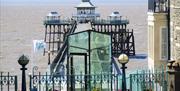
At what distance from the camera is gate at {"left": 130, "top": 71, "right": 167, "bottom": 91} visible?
20775mm

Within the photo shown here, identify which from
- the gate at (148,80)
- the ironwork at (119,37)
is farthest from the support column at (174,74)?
the ironwork at (119,37)

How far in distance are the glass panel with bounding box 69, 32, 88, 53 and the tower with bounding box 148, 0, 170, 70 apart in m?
6.25

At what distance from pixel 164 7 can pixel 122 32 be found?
41064 millimetres

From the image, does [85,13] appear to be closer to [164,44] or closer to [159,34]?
[159,34]

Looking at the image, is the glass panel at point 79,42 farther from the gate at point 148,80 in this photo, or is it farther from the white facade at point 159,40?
the white facade at point 159,40

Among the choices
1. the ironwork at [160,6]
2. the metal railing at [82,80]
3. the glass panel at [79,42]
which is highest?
the ironwork at [160,6]

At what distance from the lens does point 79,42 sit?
21781 mm

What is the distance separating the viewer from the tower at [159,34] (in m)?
27.9

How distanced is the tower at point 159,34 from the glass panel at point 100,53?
5319 mm

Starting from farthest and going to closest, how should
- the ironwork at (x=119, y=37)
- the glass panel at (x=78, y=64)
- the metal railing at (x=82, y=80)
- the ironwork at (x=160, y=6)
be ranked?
the ironwork at (x=119, y=37) < the ironwork at (x=160, y=6) < the glass panel at (x=78, y=64) < the metal railing at (x=82, y=80)

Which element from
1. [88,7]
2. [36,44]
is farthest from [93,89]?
[88,7]

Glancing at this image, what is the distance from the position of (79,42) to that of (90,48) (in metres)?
0.37

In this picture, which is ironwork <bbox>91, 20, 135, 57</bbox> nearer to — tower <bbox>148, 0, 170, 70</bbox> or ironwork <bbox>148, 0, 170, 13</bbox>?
ironwork <bbox>148, 0, 170, 13</bbox>

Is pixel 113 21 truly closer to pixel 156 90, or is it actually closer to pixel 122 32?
pixel 122 32
